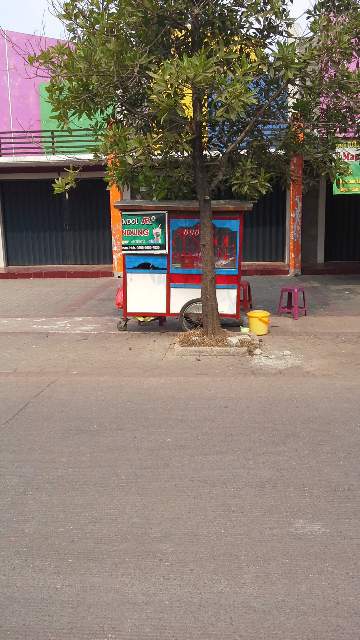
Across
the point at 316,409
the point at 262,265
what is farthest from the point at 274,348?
the point at 262,265

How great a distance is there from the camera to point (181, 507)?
3.94m

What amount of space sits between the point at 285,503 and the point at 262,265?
1488 cm

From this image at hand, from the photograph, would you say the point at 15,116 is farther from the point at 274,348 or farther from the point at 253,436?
the point at 253,436

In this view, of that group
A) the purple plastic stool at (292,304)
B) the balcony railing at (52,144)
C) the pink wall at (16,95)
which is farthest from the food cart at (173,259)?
the pink wall at (16,95)

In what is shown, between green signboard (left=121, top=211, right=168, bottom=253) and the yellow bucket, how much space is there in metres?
1.90

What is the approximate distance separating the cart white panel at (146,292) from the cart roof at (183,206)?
3.83 feet

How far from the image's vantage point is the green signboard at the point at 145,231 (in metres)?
9.40

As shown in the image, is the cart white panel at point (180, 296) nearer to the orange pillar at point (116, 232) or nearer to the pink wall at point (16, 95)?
the orange pillar at point (116, 232)

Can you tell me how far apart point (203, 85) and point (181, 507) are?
17.3 ft

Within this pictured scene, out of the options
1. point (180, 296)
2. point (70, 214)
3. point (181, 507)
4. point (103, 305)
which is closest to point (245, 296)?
point (180, 296)

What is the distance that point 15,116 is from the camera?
19.6 metres

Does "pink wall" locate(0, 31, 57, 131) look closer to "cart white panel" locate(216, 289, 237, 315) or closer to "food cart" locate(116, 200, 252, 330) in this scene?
"food cart" locate(116, 200, 252, 330)

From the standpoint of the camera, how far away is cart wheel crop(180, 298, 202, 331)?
967 cm

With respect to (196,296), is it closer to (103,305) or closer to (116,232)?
(103,305)
